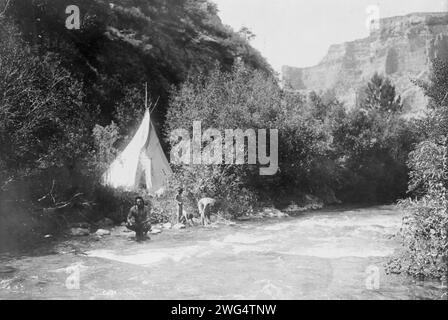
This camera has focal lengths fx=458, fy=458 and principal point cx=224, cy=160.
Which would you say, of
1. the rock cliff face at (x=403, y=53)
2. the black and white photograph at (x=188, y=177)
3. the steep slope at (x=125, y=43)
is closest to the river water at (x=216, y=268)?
the black and white photograph at (x=188, y=177)

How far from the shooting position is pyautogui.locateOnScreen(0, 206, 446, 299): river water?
30.4 ft

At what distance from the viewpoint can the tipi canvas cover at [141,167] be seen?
20922 mm

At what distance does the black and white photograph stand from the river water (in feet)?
0.23

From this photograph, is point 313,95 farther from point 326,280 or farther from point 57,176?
point 326,280

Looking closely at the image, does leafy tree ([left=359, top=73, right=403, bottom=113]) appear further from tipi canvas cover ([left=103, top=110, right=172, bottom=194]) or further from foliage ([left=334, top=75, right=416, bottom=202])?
tipi canvas cover ([left=103, top=110, right=172, bottom=194])

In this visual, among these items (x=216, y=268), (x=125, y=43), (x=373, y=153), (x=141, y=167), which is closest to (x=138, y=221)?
(x=216, y=268)

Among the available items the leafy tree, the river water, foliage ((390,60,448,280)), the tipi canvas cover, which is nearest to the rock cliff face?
the leafy tree

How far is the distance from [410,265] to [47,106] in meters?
12.3

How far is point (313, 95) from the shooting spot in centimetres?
4294

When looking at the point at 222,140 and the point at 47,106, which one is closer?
the point at 47,106

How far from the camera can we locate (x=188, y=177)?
21172 mm

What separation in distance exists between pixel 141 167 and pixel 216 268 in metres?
11.1

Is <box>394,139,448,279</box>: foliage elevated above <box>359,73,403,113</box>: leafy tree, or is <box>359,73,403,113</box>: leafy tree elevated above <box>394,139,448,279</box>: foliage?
<box>359,73,403,113</box>: leafy tree

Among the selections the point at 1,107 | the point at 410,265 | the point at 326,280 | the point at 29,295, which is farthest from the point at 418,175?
the point at 1,107
